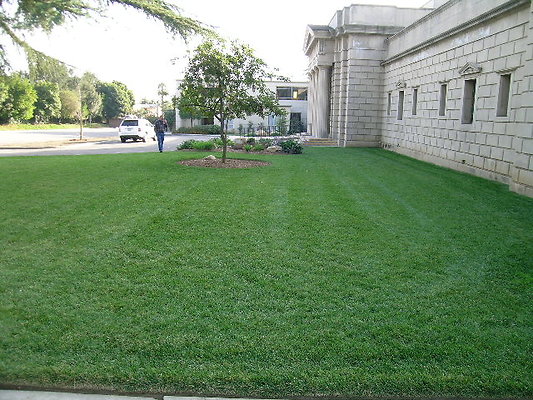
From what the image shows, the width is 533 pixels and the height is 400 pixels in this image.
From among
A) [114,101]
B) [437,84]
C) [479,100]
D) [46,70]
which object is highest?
[114,101]

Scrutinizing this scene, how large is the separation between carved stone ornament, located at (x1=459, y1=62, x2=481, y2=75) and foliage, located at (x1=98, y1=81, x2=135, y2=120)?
66256 mm

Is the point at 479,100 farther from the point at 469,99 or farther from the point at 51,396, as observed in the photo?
the point at 51,396

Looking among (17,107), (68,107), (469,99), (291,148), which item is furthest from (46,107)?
(469,99)

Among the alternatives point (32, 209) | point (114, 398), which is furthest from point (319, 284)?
point (32, 209)

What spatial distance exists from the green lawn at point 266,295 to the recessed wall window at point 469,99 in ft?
21.5

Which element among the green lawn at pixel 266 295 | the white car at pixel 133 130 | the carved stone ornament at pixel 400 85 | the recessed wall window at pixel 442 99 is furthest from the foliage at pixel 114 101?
the green lawn at pixel 266 295

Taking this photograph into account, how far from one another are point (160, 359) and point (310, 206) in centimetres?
565

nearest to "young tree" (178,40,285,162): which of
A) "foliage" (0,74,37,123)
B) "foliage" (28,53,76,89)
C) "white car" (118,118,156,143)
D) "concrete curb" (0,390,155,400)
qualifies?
"foliage" (28,53,76,89)

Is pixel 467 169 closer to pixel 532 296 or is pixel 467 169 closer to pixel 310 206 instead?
pixel 310 206

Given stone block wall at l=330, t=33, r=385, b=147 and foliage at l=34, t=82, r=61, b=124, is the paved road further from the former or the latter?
foliage at l=34, t=82, r=61, b=124

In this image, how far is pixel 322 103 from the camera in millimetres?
30500

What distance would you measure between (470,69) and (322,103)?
54.0ft

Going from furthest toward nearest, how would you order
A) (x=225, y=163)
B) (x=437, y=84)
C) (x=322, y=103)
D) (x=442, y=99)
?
(x=322, y=103), (x=437, y=84), (x=442, y=99), (x=225, y=163)

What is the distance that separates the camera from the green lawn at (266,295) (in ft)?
10.8
